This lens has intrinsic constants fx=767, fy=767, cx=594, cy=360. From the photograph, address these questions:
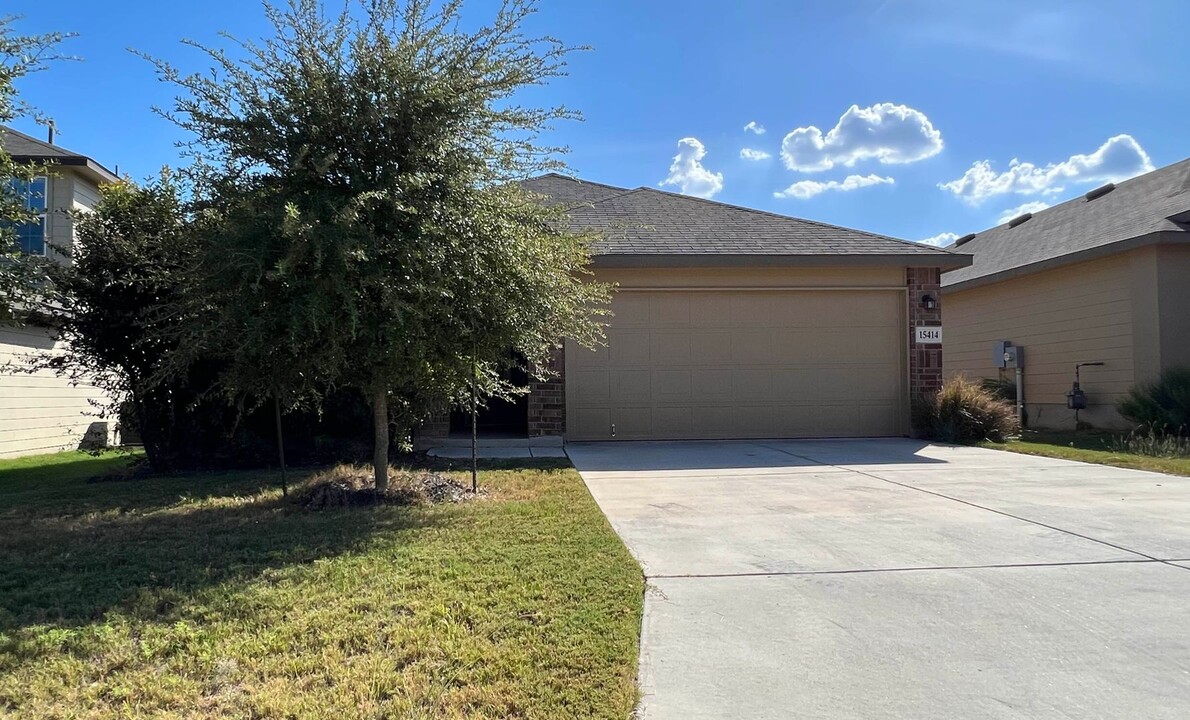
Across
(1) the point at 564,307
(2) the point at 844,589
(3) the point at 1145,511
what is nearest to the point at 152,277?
(1) the point at 564,307

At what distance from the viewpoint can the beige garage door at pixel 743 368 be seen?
1281cm

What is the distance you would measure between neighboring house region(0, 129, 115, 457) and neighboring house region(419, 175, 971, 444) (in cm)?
667

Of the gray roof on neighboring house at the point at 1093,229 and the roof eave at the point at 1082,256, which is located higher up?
the gray roof on neighboring house at the point at 1093,229

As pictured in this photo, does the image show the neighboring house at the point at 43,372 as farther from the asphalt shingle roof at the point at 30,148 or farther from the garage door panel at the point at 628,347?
the garage door panel at the point at 628,347

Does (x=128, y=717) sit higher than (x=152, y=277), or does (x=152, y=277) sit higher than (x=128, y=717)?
(x=152, y=277)

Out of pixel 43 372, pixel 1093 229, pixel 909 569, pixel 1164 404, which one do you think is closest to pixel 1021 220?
pixel 1093 229

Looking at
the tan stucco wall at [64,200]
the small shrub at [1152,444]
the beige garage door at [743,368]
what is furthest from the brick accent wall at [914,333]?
the tan stucco wall at [64,200]

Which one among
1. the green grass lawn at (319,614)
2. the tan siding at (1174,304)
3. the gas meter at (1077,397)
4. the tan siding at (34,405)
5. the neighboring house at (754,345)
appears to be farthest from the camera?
the gas meter at (1077,397)

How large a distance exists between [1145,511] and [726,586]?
4624mm

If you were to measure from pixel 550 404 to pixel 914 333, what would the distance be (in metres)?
6.34

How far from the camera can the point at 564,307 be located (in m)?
7.29

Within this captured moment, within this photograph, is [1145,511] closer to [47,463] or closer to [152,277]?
[152,277]

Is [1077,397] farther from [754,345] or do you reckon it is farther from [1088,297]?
[754,345]

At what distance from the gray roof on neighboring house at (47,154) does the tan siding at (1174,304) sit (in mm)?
18940
